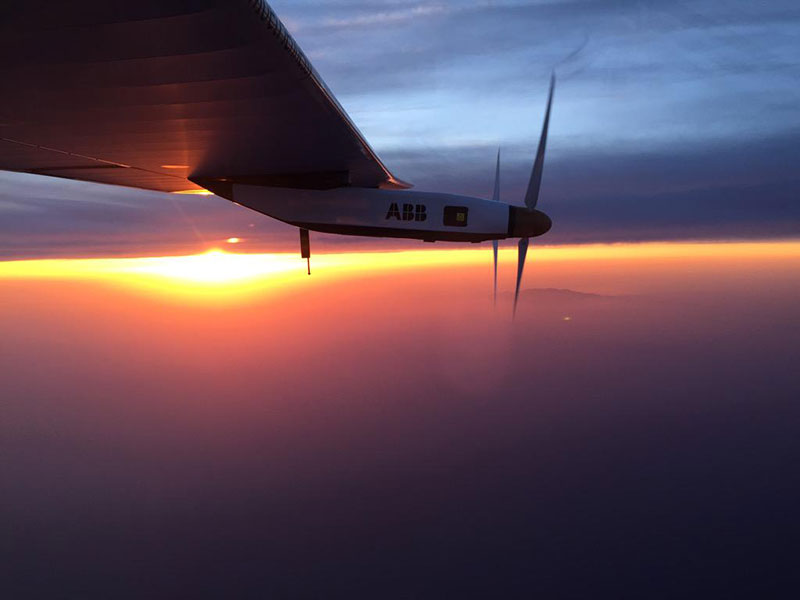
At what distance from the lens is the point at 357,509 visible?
170000mm

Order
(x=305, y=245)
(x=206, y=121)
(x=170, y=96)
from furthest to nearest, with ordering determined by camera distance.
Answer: (x=305, y=245) < (x=206, y=121) < (x=170, y=96)

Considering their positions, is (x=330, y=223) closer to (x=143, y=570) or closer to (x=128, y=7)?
(x=128, y=7)

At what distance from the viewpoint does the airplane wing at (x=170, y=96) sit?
2.72 meters

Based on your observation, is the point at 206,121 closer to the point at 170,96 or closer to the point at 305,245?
the point at 170,96

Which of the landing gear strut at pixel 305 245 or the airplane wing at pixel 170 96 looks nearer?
the airplane wing at pixel 170 96

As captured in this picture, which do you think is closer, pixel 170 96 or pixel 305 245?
pixel 170 96

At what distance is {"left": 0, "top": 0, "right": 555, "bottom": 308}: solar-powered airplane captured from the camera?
2811 mm

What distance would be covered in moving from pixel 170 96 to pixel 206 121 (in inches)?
33.9

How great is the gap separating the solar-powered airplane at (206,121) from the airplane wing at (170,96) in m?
0.02

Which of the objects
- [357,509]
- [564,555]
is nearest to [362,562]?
[357,509]

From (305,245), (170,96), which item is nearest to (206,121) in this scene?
(170,96)

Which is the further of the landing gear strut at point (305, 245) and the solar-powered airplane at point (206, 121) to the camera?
the landing gear strut at point (305, 245)

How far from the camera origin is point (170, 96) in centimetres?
423

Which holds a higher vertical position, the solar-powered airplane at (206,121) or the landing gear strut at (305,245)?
the solar-powered airplane at (206,121)
